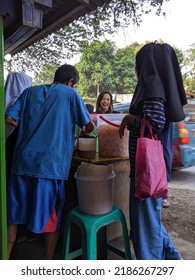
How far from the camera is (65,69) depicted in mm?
1904

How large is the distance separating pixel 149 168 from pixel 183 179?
13.7 feet

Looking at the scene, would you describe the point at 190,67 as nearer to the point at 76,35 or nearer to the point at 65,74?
the point at 76,35

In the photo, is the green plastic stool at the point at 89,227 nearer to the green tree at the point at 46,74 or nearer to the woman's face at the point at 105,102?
the woman's face at the point at 105,102

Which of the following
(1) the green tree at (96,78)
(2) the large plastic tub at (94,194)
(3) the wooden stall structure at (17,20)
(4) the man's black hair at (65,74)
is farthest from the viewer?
(1) the green tree at (96,78)

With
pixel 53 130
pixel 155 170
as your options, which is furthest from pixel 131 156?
pixel 53 130

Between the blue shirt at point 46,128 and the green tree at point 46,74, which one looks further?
the green tree at point 46,74

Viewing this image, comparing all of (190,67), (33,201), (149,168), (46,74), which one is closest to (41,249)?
(33,201)

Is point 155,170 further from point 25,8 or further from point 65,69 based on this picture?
point 25,8

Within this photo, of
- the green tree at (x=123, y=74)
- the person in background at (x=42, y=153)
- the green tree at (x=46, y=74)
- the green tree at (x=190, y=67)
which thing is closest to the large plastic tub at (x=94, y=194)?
the person in background at (x=42, y=153)

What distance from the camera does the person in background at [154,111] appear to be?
1.49 meters

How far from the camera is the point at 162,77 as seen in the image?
1.53m

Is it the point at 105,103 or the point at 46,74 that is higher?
the point at 46,74

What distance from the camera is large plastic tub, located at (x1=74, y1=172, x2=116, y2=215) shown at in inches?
64.3

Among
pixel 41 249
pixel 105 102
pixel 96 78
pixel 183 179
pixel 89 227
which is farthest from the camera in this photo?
pixel 96 78
